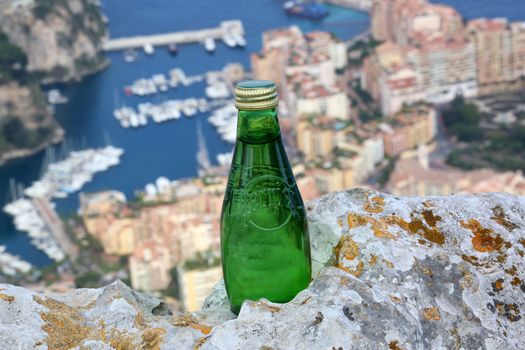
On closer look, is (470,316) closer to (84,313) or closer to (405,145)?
(84,313)

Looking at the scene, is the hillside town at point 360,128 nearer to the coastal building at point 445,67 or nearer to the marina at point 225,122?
the coastal building at point 445,67

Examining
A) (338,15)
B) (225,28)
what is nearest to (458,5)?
(338,15)

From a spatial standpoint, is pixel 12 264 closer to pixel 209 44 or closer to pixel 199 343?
pixel 199 343

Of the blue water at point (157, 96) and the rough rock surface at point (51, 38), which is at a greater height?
the rough rock surface at point (51, 38)

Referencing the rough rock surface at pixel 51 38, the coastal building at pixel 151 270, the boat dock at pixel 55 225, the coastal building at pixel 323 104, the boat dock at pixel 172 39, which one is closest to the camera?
the coastal building at pixel 151 270

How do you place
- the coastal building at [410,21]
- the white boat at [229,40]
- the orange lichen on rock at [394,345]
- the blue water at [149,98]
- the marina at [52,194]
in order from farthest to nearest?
1. the white boat at [229,40]
2. the coastal building at [410,21]
3. the blue water at [149,98]
4. the marina at [52,194]
5. the orange lichen on rock at [394,345]

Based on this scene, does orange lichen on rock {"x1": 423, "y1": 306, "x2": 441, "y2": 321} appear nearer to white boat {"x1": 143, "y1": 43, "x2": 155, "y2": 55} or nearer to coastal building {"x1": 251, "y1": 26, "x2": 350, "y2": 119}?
coastal building {"x1": 251, "y1": 26, "x2": 350, "y2": 119}

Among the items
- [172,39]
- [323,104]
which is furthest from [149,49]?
[323,104]

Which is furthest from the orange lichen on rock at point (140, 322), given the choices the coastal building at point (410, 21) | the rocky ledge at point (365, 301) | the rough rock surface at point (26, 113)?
the coastal building at point (410, 21)
